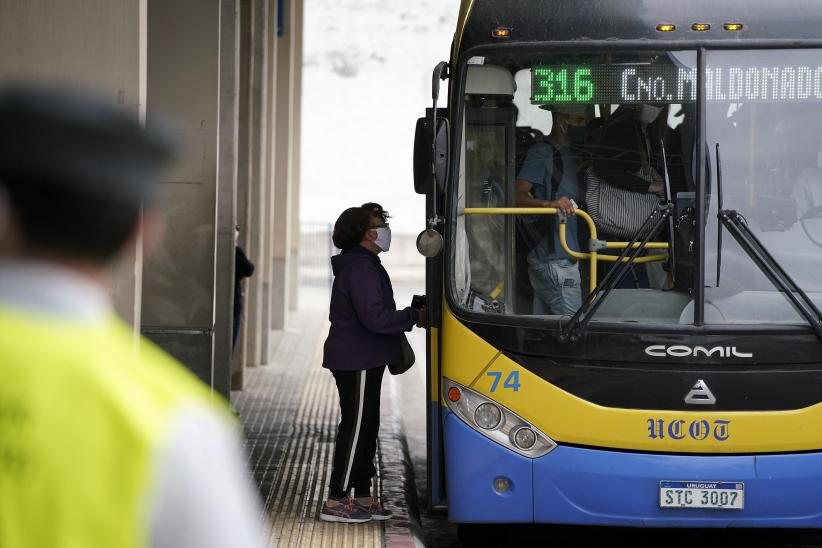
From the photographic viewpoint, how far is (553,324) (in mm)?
6055

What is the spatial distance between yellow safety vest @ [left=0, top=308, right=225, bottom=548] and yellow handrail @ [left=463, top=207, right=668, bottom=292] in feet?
15.0

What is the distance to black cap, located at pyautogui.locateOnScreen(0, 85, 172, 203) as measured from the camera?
1.60 meters

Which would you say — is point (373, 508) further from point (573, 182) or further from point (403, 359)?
point (573, 182)

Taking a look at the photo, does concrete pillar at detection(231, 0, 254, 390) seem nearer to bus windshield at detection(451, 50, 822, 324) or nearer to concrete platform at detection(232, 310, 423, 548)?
concrete platform at detection(232, 310, 423, 548)

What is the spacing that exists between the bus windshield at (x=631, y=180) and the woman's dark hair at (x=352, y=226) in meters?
0.81

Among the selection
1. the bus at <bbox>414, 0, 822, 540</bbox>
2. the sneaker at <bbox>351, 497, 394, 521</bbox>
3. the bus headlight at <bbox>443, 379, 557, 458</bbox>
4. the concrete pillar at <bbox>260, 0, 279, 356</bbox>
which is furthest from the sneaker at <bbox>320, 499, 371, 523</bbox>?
the concrete pillar at <bbox>260, 0, 279, 356</bbox>

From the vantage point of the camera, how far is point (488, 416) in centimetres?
612

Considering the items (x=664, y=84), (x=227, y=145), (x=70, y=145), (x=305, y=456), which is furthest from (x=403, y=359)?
(x=70, y=145)

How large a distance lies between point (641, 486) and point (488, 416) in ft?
2.48

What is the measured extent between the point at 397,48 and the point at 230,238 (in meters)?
61.8

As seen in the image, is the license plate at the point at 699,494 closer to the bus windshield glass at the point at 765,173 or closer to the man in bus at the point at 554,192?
the bus windshield glass at the point at 765,173

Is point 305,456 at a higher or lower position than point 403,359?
lower

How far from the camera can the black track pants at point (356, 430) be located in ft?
23.0

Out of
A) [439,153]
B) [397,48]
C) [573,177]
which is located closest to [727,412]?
[573,177]
